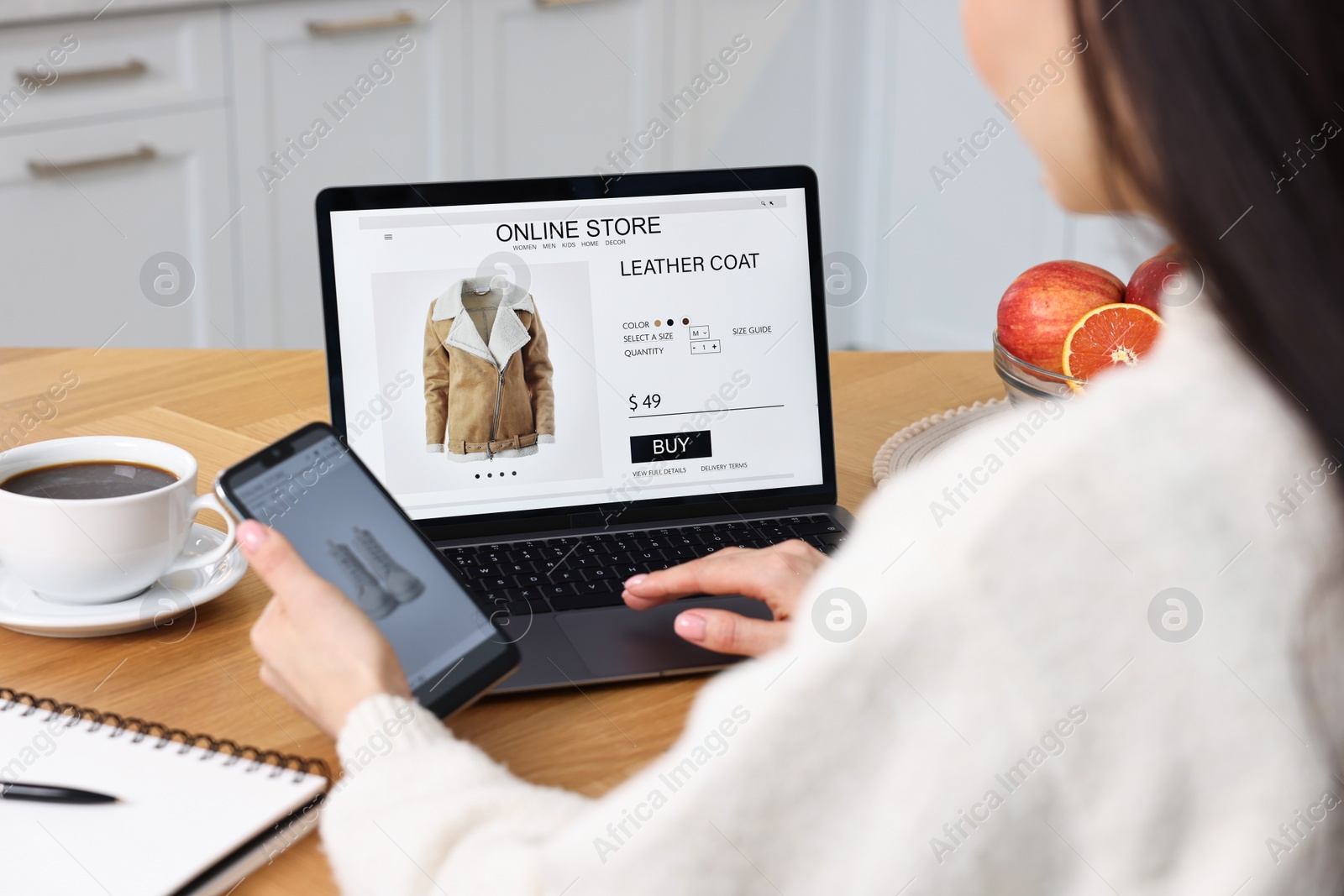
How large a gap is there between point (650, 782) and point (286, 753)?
0.93 feet

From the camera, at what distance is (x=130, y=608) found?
76cm

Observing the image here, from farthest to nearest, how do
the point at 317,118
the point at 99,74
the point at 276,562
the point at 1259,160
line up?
the point at 317,118, the point at 99,74, the point at 276,562, the point at 1259,160

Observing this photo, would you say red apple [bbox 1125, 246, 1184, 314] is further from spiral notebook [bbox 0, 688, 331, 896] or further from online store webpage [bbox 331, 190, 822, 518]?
spiral notebook [bbox 0, 688, 331, 896]

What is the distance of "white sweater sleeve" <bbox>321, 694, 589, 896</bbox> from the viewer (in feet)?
1.62

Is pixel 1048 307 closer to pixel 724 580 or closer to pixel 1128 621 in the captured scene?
pixel 724 580

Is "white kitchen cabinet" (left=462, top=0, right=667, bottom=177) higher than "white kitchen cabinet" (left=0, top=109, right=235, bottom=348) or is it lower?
higher

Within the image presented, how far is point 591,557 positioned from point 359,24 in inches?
75.0

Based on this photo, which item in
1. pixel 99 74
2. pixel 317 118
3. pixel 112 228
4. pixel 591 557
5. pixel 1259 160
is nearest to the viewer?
pixel 1259 160

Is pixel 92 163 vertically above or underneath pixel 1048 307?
above

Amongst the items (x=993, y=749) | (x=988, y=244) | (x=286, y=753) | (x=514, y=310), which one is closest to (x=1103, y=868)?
(x=993, y=749)

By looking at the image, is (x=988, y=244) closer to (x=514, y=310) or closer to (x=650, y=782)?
(x=514, y=310)

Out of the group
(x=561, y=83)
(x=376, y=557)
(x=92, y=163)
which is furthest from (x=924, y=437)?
(x=561, y=83)

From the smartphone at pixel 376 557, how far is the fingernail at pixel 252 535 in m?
0.06

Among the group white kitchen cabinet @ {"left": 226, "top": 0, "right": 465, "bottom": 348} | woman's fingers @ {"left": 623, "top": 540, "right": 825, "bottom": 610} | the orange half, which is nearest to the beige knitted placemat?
the orange half
